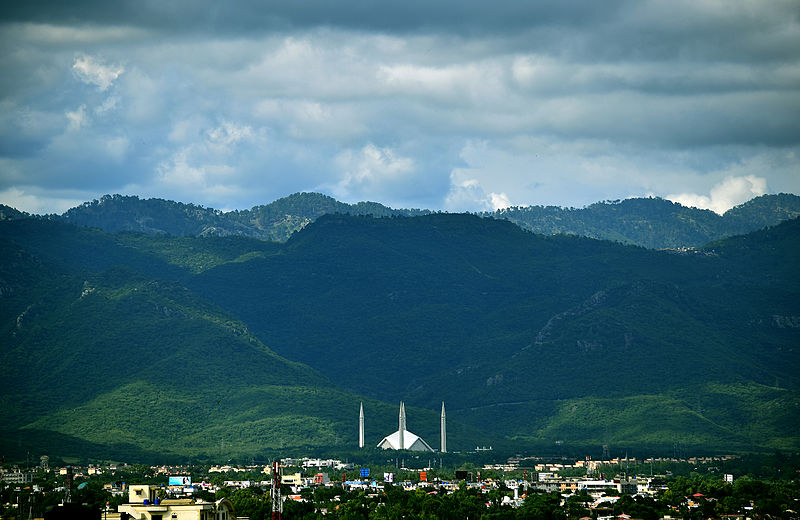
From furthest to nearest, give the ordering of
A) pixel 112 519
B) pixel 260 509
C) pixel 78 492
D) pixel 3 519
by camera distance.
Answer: pixel 78 492 → pixel 260 509 → pixel 3 519 → pixel 112 519

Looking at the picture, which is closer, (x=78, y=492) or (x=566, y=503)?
(x=78, y=492)

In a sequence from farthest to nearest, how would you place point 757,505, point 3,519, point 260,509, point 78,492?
point 757,505
point 78,492
point 260,509
point 3,519

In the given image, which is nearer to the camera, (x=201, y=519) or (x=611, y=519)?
(x=201, y=519)

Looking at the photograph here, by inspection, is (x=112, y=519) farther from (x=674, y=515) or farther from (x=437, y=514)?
(x=674, y=515)

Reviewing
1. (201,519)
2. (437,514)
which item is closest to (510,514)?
(437,514)

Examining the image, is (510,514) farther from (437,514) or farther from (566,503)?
(566,503)

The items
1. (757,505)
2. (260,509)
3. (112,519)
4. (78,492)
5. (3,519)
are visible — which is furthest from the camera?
(757,505)

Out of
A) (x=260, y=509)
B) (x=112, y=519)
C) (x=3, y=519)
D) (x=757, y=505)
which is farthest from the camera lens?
(x=757, y=505)

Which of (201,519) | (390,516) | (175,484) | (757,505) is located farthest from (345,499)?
(201,519)
